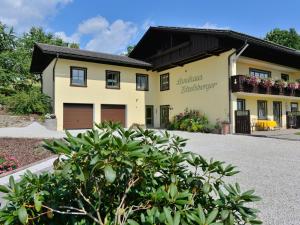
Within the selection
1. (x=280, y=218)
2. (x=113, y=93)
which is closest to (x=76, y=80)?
(x=113, y=93)

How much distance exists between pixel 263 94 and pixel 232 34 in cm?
491

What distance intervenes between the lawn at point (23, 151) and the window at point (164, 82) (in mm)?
13356

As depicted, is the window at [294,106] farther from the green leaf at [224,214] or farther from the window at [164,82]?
the green leaf at [224,214]

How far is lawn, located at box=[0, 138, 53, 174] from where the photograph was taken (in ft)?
24.1

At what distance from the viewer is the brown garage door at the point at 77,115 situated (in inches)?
701

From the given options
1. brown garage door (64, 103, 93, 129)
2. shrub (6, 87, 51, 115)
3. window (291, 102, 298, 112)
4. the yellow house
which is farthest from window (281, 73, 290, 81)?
shrub (6, 87, 51, 115)

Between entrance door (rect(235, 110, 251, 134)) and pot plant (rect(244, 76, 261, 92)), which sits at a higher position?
pot plant (rect(244, 76, 261, 92))

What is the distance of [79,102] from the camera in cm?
1814

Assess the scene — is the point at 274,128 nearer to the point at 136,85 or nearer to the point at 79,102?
the point at 136,85

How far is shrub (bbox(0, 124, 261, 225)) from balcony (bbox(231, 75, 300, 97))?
47.7 ft

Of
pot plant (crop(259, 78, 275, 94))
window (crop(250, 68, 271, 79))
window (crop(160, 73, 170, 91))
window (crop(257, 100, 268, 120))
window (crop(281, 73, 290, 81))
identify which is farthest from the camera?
window (crop(160, 73, 170, 91))

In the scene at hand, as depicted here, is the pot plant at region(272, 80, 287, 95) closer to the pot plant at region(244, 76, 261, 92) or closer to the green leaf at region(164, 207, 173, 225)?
the pot plant at region(244, 76, 261, 92)

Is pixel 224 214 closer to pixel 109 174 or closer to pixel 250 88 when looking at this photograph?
pixel 109 174

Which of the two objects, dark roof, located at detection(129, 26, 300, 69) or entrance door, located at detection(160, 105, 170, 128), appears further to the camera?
entrance door, located at detection(160, 105, 170, 128)
